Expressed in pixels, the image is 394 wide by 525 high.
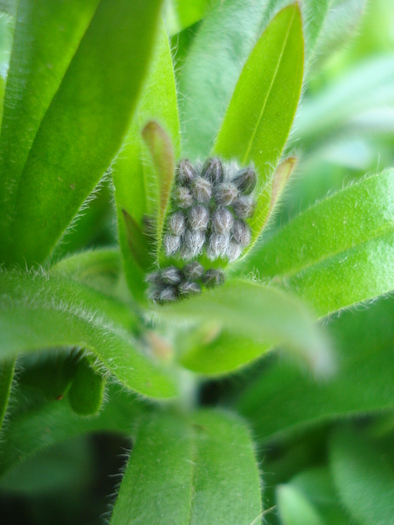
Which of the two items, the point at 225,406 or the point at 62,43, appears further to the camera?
the point at 225,406

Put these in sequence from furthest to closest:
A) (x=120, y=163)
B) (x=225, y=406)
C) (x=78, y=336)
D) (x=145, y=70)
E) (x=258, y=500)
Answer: (x=225, y=406) < (x=120, y=163) < (x=258, y=500) < (x=78, y=336) < (x=145, y=70)

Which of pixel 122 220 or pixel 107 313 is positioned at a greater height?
pixel 122 220

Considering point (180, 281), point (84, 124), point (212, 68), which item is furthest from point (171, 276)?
point (212, 68)

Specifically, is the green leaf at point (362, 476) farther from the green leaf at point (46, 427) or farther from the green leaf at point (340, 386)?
the green leaf at point (46, 427)

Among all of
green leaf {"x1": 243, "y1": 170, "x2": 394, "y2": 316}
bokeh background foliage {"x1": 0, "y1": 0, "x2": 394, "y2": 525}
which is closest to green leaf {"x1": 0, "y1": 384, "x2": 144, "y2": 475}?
bokeh background foliage {"x1": 0, "y1": 0, "x2": 394, "y2": 525}

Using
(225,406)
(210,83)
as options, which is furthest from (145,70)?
(225,406)

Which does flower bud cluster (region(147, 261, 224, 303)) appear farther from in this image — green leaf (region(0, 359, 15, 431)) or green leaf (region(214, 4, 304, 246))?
green leaf (region(0, 359, 15, 431))

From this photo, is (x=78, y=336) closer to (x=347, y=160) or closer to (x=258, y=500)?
A: (x=258, y=500)

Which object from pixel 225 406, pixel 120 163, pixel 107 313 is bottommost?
pixel 225 406
